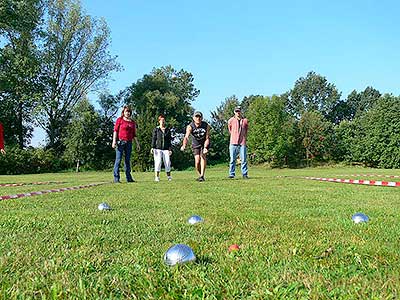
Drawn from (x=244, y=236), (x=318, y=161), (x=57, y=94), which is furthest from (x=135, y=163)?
(x=244, y=236)

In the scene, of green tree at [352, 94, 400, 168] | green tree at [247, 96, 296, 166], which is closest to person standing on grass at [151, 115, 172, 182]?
green tree at [247, 96, 296, 166]

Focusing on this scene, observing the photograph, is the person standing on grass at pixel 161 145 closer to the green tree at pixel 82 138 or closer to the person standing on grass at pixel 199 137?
the person standing on grass at pixel 199 137

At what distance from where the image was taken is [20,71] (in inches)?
1251

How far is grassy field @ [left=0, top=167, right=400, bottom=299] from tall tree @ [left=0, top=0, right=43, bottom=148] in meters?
29.1

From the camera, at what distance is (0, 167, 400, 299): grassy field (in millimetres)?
1757

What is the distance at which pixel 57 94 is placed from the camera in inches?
1395

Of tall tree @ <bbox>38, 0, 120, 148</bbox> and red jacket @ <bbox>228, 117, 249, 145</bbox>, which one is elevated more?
tall tree @ <bbox>38, 0, 120, 148</bbox>

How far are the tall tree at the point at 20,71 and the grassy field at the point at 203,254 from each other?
2914 cm

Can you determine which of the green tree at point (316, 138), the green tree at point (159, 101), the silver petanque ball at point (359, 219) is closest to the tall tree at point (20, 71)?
the green tree at point (159, 101)

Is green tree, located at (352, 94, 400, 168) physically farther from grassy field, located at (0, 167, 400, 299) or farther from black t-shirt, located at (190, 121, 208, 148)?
grassy field, located at (0, 167, 400, 299)

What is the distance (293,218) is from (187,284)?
83.6 inches

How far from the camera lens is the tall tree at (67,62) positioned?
3472 centimetres

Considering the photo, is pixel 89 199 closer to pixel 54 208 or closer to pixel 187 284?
pixel 54 208

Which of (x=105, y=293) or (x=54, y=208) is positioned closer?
(x=105, y=293)
